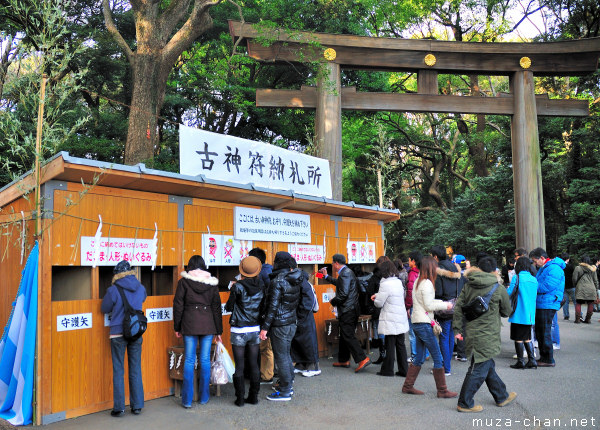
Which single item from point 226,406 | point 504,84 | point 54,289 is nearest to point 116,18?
point 54,289

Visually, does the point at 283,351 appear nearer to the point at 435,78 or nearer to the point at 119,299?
the point at 119,299

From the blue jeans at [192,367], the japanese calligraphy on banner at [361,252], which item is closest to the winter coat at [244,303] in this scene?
the blue jeans at [192,367]

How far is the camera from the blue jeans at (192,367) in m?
6.12

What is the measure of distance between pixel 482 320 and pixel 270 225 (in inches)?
158

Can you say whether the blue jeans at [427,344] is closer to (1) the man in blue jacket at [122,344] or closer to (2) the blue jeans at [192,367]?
(2) the blue jeans at [192,367]

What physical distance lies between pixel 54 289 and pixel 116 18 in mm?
14427

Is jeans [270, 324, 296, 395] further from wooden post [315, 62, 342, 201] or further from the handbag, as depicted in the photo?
wooden post [315, 62, 342, 201]

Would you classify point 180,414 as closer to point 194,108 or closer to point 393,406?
point 393,406

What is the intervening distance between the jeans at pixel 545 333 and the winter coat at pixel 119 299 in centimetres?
670

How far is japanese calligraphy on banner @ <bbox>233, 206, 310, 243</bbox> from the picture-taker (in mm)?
8055

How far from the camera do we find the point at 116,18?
1780 centimetres

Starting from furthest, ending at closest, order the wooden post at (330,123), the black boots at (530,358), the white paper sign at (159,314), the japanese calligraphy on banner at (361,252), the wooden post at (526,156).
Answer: the wooden post at (526,156) → the wooden post at (330,123) → the japanese calligraphy on banner at (361,252) → the black boots at (530,358) → the white paper sign at (159,314)

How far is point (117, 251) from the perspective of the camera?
6.34m

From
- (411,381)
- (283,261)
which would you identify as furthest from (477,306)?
(283,261)
